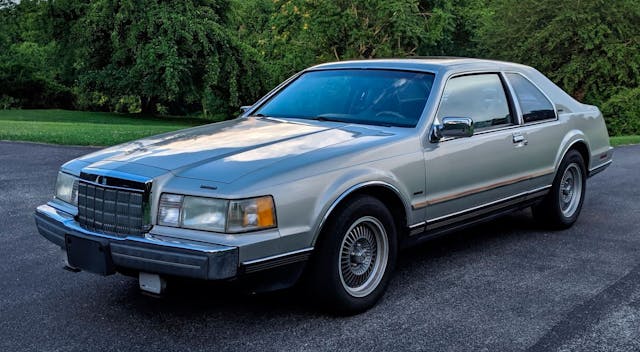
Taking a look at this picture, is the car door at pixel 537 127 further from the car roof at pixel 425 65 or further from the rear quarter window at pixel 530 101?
the car roof at pixel 425 65

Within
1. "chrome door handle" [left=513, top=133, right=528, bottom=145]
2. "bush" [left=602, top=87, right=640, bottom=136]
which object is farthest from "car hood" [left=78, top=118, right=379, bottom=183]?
"bush" [left=602, top=87, right=640, bottom=136]

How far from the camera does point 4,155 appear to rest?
1152 centimetres

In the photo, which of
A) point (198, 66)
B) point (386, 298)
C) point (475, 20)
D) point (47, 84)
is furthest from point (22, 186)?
point (47, 84)

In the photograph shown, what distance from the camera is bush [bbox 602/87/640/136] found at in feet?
96.5

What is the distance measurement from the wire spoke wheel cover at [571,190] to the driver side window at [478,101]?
1297 millimetres

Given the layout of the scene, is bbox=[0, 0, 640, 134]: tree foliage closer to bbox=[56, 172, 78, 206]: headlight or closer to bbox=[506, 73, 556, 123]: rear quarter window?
bbox=[506, 73, 556, 123]: rear quarter window

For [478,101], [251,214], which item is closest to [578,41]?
[478,101]

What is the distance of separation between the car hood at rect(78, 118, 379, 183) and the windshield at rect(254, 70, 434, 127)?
24 centimetres

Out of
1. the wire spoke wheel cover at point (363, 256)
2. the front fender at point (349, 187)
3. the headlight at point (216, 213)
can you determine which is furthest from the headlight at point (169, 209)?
the wire spoke wheel cover at point (363, 256)

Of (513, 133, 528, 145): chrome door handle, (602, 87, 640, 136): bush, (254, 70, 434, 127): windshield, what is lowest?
(602, 87, 640, 136): bush

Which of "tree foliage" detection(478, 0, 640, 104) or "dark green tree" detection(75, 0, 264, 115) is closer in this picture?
"tree foliage" detection(478, 0, 640, 104)

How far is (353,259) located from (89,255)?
5.22 feet

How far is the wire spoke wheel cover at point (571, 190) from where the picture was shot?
6.80 m

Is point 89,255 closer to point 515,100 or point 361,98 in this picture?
point 361,98
